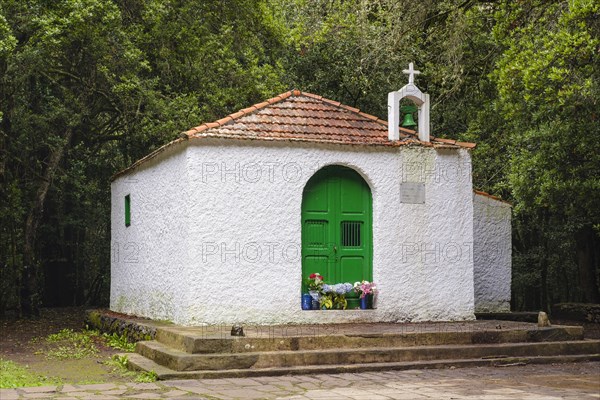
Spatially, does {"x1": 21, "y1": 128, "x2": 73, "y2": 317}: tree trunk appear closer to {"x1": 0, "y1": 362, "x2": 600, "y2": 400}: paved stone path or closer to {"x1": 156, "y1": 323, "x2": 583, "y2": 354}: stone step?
{"x1": 156, "y1": 323, "x2": 583, "y2": 354}: stone step

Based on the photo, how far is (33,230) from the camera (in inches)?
760

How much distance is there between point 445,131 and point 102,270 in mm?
11006

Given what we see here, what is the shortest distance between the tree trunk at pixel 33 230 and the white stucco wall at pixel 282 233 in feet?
20.7

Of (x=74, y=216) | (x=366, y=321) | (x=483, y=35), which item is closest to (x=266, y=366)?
(x=366, y=321)

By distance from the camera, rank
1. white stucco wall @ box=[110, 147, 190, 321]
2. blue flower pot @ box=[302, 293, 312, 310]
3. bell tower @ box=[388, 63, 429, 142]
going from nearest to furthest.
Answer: white stucco wall @ box=[110, 147, 190, 321] → blue flower pot @ box=[302, 293, 312, 310] → bell tower @ box=[388, 63, 429, 142]

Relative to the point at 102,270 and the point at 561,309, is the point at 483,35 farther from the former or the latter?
the point at 102,270

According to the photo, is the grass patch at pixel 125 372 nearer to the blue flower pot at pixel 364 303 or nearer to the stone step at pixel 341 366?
the stone step at pixel 341 366

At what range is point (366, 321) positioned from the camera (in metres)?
12.7

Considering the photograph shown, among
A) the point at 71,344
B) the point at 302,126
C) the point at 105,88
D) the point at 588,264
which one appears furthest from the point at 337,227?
the point at 588,264

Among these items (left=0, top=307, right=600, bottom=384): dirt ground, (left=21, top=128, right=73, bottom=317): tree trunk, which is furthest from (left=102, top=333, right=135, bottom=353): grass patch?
(left=21, top=128, right=73, bottom=317): tree trunk

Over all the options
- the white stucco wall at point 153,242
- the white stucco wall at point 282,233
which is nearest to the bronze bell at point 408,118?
the white stucco wall at point 282,233

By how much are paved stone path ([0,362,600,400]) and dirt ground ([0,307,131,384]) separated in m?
0.97

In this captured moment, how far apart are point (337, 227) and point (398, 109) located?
Answer: 7.69 ft

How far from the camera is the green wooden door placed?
506 inches
